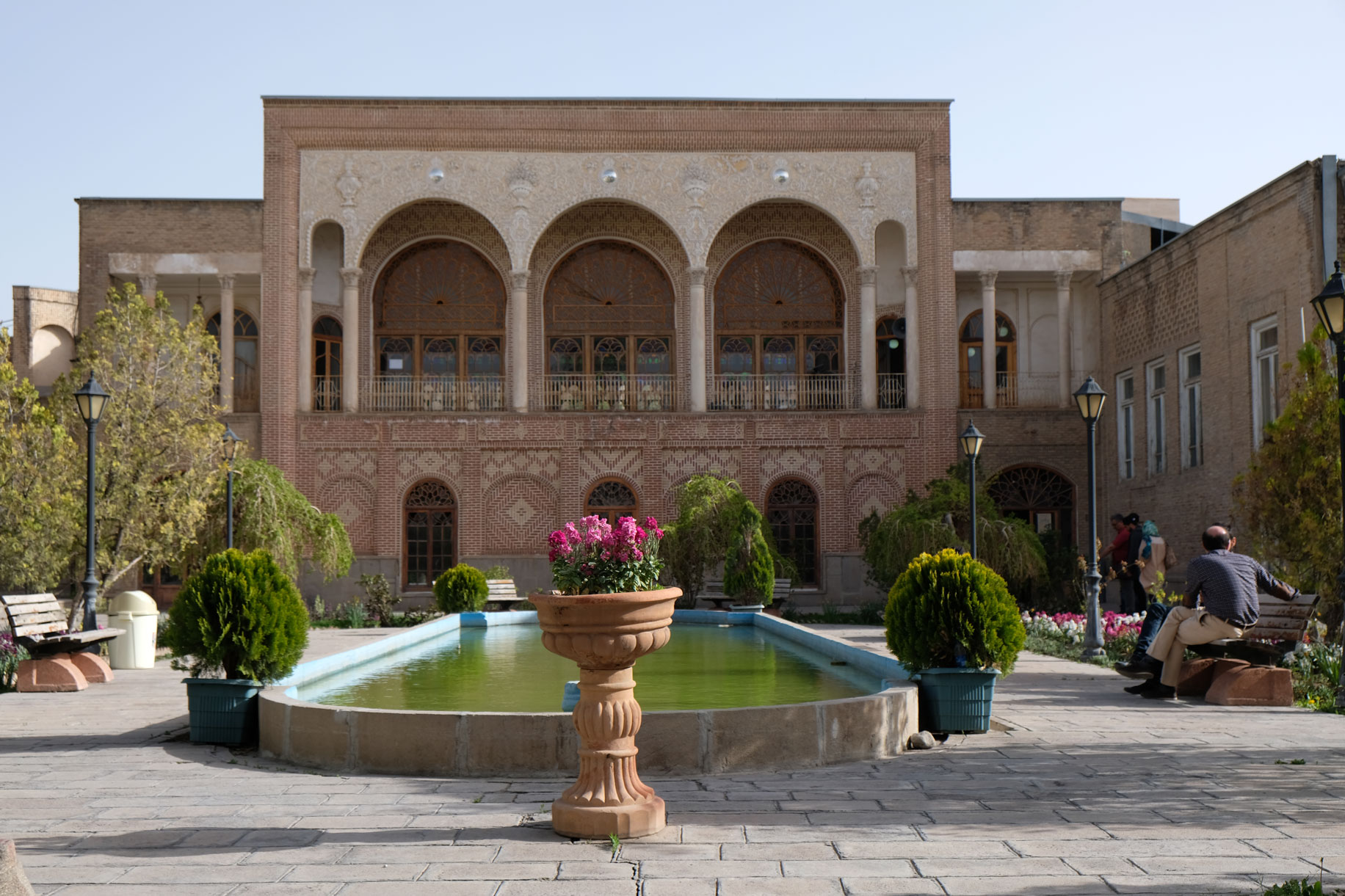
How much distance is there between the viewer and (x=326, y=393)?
1041 inches

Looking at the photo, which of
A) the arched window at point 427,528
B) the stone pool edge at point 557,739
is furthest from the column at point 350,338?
the stone pool edge at point 557,739

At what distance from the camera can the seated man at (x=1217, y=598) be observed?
9664 mm

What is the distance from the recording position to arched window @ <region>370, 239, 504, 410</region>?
27.5 meters

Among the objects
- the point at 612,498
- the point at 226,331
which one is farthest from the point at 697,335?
the point at 226,331

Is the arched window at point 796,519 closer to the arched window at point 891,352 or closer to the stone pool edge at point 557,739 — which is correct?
the arched window at point 891,352

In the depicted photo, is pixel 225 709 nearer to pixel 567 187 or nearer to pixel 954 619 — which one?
pixel 954 619

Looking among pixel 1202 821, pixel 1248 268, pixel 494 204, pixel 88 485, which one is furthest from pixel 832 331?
pixel 1202 821

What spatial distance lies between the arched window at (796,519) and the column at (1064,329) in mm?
5994

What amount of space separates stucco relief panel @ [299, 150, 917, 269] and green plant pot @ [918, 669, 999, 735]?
1879cm

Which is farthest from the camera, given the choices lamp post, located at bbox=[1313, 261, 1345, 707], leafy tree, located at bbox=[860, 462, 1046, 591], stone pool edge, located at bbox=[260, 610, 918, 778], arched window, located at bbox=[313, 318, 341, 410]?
arched window, located at bbox=[313, 318, 341, 410]

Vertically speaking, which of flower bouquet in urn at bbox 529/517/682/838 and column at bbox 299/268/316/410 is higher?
column at bbox 299/268/316/410

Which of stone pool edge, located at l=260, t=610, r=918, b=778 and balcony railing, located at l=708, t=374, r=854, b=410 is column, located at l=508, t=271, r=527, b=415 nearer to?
balcony railing, located at l=708, t=374, r=854, b=410

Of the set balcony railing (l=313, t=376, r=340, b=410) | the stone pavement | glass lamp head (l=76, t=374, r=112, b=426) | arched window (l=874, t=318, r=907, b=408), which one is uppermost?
arched window (l=874, t=318, r=907, b=408)

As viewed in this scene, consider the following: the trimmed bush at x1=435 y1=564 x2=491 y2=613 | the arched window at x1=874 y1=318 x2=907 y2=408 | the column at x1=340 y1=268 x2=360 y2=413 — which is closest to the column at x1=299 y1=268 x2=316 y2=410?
the column at x1=340 y1=268 x2=360 y2=413
